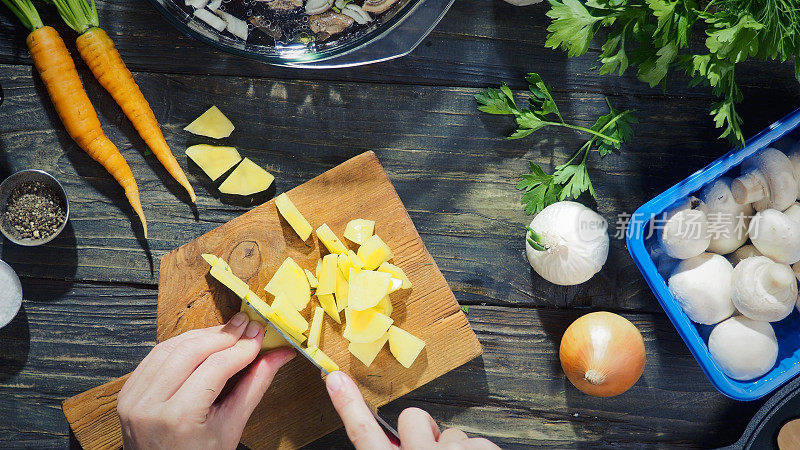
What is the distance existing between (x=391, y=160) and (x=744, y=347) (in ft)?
3.22

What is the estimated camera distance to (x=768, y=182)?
57.1 inches

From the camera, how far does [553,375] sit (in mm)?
1625

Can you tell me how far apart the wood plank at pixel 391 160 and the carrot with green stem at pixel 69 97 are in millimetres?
46

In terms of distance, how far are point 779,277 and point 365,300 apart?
951 millimetres

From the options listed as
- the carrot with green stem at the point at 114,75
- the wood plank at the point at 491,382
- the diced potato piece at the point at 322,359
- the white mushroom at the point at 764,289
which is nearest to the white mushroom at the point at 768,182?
the white mushroom at the point at 764,289

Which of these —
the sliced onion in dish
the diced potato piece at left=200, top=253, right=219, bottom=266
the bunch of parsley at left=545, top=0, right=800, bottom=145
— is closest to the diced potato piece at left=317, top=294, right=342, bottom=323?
the diced potato piece at left=200, top=253, right=219, bottom=266

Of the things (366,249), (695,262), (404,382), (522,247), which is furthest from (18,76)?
(695,262)

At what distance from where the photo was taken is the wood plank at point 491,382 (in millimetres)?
1596

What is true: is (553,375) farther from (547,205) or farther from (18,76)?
(18,76)

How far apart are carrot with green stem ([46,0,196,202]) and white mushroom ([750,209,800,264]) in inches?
55.9

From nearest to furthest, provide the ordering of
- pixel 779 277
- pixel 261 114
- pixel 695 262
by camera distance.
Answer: pixel 779 277 < pixel 695 262 < pixel 261 114

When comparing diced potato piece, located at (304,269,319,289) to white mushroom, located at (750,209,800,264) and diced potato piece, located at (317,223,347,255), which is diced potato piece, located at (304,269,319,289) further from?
white mushroom, located at (750,209,800,264)

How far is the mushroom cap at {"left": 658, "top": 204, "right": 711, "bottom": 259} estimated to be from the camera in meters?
1.43

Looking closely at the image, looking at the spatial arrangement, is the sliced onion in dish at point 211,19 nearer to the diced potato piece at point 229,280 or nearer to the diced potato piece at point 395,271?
the diced potato piece at point 229,280
